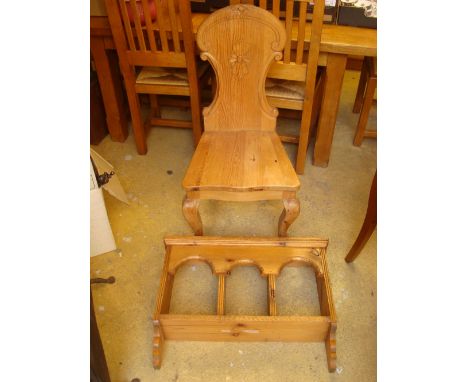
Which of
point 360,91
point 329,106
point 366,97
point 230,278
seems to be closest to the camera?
point 230,278

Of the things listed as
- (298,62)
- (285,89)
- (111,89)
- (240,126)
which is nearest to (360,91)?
(285,89)

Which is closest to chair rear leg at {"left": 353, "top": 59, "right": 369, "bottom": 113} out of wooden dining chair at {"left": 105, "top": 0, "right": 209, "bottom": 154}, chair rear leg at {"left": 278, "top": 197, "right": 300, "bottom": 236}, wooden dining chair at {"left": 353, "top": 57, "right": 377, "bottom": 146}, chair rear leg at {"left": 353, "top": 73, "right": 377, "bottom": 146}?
wooden dining chair at {"left": 353, "top": 57, "right": 377, "bottom": 146}

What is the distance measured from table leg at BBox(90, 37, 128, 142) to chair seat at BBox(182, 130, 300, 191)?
76 centimetres

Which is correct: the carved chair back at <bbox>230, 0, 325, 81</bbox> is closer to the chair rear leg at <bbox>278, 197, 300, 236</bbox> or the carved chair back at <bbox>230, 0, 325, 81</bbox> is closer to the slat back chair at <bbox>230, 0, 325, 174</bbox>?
the slat back chair at <bbox>230, 0, 325, 174</bbox>

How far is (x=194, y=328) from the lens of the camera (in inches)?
52.0

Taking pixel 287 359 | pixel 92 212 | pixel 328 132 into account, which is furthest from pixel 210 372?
pixel 328 132

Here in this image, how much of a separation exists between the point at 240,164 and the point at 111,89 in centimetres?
101

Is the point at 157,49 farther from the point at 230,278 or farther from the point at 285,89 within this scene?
the point at 230,278

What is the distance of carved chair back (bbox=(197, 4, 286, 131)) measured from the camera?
1423mm

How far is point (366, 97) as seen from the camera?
2.03 metres

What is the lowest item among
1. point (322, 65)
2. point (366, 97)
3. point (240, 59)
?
point (366, 97)

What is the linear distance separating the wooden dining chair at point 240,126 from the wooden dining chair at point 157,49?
1.01 ft
